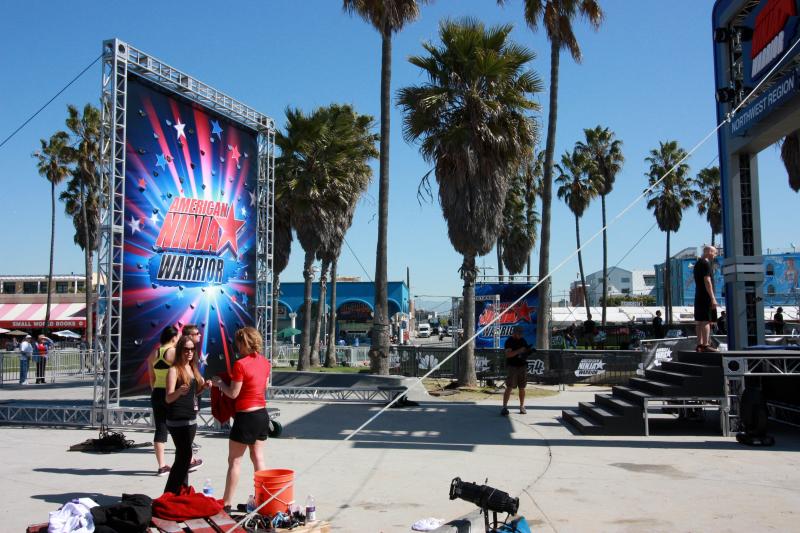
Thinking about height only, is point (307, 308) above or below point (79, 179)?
below

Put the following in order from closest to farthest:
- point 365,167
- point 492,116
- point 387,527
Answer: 1. point 387,527
2. point 492,116
3. point 365,167

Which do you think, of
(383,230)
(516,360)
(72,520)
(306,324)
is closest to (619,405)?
(516,360)

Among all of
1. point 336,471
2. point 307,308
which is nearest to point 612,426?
point 336,471

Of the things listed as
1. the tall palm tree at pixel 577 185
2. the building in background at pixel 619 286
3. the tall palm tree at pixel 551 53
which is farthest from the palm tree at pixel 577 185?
the building in background at pixel 619 286

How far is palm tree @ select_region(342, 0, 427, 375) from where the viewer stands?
19.1 metres

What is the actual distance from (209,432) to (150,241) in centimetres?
374

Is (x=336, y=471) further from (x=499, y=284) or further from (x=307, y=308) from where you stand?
(x=499, y=284)

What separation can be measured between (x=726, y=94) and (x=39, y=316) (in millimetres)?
50588

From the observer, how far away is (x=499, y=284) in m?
28.5

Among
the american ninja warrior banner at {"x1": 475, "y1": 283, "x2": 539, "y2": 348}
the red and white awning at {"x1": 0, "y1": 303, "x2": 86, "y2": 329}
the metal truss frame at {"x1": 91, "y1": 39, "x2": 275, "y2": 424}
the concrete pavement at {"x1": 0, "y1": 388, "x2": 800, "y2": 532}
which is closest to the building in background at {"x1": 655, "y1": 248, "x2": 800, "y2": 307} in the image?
the american ninja warrior banner at {"x1": 475, "y1": 283, "x2": 539, "y2": 348}

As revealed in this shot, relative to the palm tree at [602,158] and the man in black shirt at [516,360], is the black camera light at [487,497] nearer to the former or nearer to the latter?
the man in black shirt at [516,360]

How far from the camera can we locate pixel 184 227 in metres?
13.1

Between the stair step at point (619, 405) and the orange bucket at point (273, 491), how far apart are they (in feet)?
23.3

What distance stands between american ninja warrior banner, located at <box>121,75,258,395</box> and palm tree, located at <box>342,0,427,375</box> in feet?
15.1
